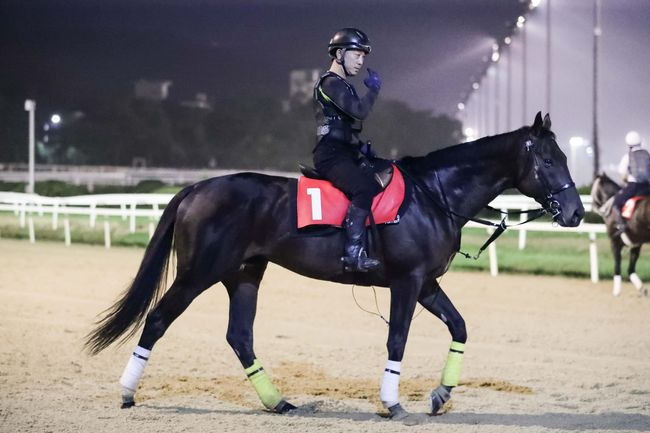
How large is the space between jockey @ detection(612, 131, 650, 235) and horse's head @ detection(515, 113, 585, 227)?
343 inches

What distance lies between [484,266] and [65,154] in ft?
237

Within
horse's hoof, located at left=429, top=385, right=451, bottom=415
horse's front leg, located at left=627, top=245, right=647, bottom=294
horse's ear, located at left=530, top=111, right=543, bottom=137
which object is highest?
horse's ear, located at left=530, top=111, right=543, bottom=137

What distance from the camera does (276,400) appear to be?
22.8 ft

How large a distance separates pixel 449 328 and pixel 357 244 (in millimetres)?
1019

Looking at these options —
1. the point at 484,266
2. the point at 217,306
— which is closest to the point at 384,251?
the point at 217,306

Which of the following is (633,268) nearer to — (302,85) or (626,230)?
(626,230)

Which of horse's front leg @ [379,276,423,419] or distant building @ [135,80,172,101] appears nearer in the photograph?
horse's front leg @ [379,276,423,419]

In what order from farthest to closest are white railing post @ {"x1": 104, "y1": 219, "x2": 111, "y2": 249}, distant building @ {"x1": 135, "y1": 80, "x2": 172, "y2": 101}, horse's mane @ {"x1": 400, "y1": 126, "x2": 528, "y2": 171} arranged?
distant building @ {"x1": 135, "y1": 80, "x2": 172, "y2": 101}
white railing post @ {"x1": 104, "y1": 219, "x2": 111, "y2": 249}
horse's mane @ {"x1": 400, "y1": 126, "x2": 528, "y2": 171}

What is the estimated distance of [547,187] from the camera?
6.98 m

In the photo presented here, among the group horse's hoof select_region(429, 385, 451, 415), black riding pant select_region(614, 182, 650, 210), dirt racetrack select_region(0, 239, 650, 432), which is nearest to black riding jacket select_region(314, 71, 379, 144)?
horse's hoof select_region(429, 385, 451, 415)

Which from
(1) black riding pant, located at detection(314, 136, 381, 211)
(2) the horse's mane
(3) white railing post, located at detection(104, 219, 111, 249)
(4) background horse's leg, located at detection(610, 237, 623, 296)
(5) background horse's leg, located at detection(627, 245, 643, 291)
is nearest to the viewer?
(1) black riding pant, located at detection(314, 136, 381, 211)

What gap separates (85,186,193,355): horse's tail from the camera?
702 cm

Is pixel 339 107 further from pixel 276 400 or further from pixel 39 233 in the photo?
pixel 39 233

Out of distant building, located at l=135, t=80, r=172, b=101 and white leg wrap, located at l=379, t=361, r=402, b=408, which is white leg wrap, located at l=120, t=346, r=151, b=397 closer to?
white leg wrap, located at l=379, t=361, r=402, b=408
